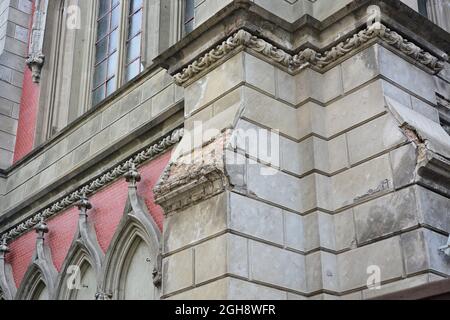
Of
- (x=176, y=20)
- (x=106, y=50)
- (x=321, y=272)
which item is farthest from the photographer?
(x=106, y=50)

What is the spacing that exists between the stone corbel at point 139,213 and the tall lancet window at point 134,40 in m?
2.45

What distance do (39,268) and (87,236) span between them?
1.39 meters

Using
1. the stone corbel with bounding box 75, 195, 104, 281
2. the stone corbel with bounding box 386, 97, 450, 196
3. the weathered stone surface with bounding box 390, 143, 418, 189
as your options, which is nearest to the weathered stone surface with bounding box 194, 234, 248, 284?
the weathered stone surface with bounding box 390, 143, 418, 189

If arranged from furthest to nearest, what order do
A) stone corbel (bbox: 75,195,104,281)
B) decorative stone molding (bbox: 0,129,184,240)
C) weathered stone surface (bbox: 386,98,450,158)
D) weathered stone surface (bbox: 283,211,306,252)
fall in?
stone corbel (bbox: 75,195,104,281) < decorative stone molding (bbox: 0,129,184,240) < weathered stone surface (bbox: 283,211,306,252) < weathered stone surface (bbox: 386,98,450,158)

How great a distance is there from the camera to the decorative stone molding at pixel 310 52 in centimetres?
830

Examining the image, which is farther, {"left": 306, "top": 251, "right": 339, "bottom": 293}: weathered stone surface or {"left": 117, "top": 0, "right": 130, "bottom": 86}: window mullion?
{"left": 117, "top": 0, "right": 130, "bottom": 86}: window mullion

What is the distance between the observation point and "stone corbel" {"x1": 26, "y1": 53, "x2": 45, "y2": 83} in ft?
50.2

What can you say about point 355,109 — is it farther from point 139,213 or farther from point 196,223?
point 139,213

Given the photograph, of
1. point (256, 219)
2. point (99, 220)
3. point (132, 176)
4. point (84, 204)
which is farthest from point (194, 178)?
point (84, 204)

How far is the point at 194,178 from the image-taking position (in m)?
7.74

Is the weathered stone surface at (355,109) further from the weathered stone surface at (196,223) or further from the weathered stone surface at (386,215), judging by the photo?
the weathered stone surface at (196,223)

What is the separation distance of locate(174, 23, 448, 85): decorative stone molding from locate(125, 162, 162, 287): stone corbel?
2106 mm

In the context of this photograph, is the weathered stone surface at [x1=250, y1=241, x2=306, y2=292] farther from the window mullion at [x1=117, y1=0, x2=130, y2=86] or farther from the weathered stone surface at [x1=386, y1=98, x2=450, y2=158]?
the window mullion at [x1=117, y1=0, x2=130, y2=86]
